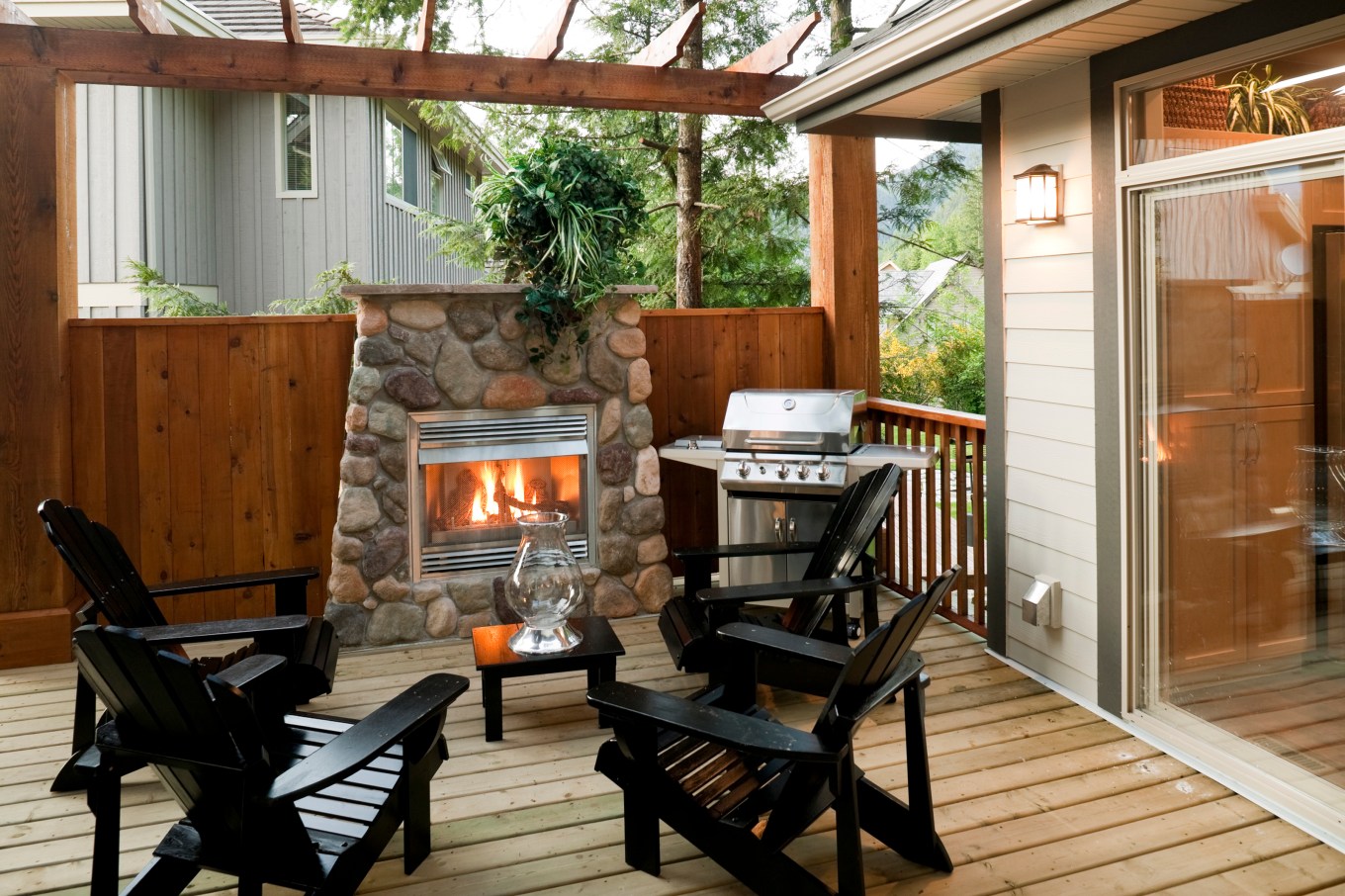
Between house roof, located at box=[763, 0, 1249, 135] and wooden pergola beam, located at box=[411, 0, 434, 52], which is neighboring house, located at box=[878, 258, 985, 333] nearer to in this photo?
house roof, located at box=[763, 0, 1249, 135]

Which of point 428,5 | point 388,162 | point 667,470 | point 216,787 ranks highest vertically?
point 388,162

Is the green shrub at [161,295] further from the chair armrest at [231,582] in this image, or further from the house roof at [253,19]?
the chair armrest at [231,582]

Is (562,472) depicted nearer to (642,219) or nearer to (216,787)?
(642,219)

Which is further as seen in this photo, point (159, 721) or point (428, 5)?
point (428, 5)

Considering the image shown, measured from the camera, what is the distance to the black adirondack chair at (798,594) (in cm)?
361

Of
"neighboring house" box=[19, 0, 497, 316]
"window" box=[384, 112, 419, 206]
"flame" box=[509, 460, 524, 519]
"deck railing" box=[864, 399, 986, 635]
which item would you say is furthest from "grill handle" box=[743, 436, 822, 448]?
"window" box=[384, 112, 419, 206]

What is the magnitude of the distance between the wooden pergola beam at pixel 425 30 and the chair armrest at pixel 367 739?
2.88 metres

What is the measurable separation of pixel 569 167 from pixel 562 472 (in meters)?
1.46

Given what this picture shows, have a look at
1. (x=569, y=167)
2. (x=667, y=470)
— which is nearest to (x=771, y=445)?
(x=667, y=470)

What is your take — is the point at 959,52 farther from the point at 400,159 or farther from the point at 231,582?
the point at 400,159

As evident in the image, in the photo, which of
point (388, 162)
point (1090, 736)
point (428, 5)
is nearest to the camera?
point (1090, 736)

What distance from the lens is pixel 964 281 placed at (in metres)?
11.8

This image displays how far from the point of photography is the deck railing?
4762 millimetres

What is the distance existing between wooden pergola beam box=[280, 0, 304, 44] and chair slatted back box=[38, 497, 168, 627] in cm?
219
